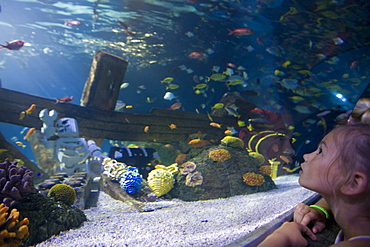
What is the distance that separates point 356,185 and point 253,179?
4.36m

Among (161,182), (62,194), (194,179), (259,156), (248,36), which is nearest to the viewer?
(62,194)

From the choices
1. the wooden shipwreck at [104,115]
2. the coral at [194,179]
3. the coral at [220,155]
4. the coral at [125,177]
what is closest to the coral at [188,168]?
the coral at [194,179]

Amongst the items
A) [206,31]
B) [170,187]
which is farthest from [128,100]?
[170,187]

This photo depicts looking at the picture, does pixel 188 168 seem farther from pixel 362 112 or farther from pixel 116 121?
pixel 116 121

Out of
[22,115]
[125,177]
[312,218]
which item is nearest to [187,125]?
[125,177]

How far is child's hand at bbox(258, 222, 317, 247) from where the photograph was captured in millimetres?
1216

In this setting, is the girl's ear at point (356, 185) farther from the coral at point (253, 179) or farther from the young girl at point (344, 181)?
the coral at point (253, 179)

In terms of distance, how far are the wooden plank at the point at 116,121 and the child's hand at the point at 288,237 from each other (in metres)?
7.65

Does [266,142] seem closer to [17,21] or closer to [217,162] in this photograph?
[217,162]

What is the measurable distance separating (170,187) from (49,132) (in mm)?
3718

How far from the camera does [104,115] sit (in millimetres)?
8047

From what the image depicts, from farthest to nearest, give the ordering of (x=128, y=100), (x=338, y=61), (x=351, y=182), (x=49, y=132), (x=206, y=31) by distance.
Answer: (x=128, y=100)
(x=206, y=31)
(x=338, y=61)
(x=49, y=132)
(x=351, y=182)

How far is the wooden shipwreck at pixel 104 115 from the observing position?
23.0ft

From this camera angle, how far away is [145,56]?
23859 millimetres
